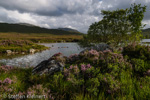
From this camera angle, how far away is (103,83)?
4.13m

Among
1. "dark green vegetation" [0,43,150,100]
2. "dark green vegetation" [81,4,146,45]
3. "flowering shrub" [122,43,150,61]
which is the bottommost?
"dark green vegetation" [0,43,150,100]

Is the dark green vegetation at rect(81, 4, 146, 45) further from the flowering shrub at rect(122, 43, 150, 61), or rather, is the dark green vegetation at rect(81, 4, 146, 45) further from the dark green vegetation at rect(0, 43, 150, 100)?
the dark green vegetation at rect(0, 43, 150, 100)

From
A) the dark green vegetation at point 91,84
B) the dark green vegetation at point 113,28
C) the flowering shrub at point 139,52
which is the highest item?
the dark green vegetation at point 113,28

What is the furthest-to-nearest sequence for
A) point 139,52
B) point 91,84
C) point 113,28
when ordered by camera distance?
1. point 113,28
2. point 139,52
3. point 91,84

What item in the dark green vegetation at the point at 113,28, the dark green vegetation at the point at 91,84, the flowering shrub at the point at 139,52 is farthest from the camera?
the dark green vegetation at the point at 113,28

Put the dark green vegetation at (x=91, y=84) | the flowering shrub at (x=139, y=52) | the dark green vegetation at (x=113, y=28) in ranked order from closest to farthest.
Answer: the dark green vegetation at (x=91, y=84), the flowering shrub at (x=139, y=52), the dark green vegetation at (x=113, y=28)

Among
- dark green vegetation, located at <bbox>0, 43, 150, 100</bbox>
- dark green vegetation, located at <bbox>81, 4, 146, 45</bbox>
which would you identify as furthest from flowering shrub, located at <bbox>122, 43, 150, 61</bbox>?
dark green vegetation, located at <bbox>81, 4, 146, 45</bbox>

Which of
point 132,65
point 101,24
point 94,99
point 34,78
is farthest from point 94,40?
point 94,99

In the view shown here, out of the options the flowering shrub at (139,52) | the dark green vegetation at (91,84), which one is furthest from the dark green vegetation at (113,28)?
the dark green vegetation at (91,84)

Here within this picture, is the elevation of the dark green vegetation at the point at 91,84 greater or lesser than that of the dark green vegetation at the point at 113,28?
lesser

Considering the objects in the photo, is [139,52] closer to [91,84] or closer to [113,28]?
[91,84]

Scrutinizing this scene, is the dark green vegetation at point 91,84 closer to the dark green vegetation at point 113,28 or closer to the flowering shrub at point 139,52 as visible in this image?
the flowering shrub at point 139,52

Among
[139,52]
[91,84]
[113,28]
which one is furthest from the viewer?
[113,28]

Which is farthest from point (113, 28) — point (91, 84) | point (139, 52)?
point (91, 84)
